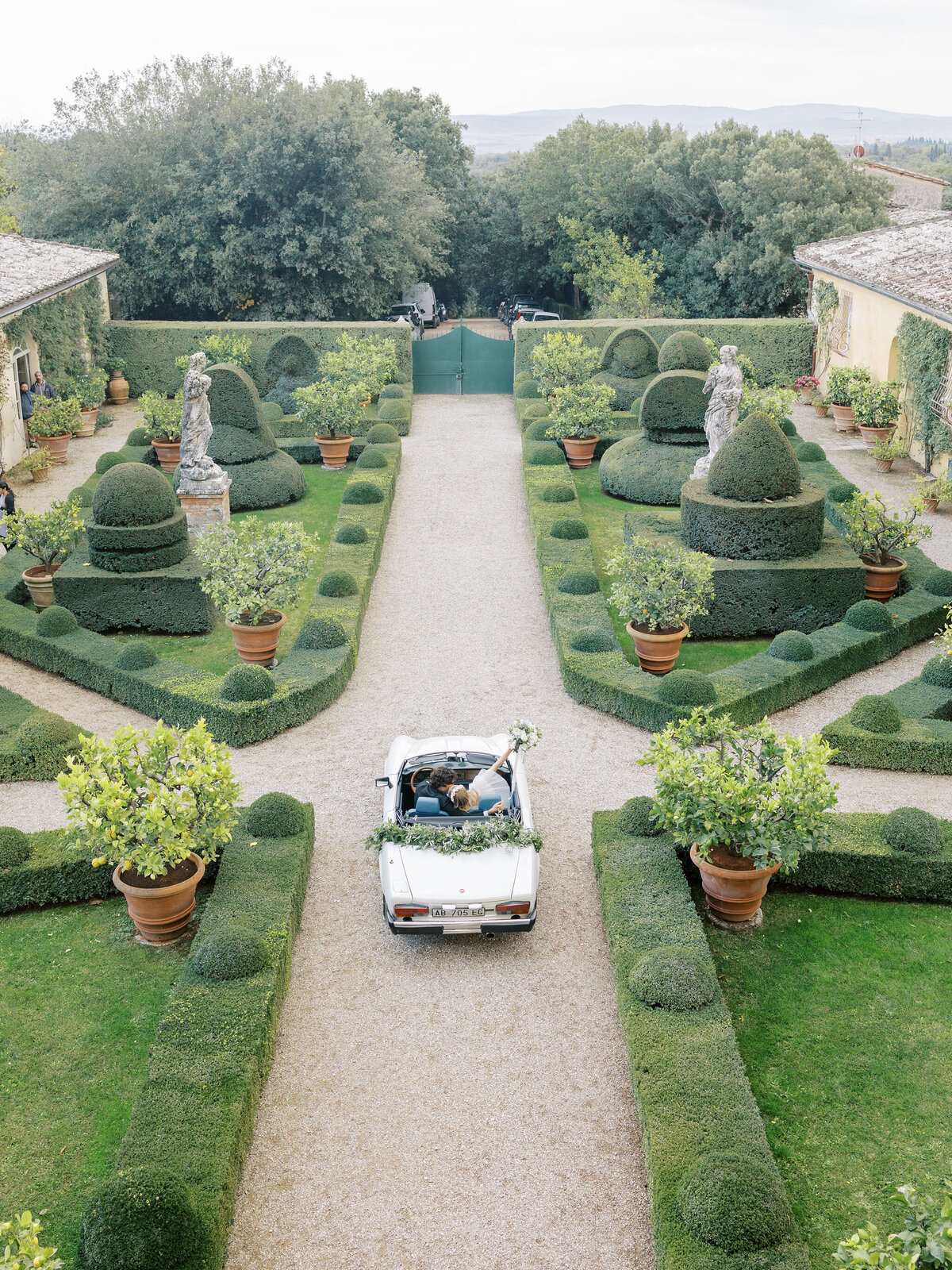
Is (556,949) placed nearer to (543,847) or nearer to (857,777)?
(543,847)

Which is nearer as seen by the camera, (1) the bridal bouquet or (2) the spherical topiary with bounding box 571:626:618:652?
(1) the bridal bouquet

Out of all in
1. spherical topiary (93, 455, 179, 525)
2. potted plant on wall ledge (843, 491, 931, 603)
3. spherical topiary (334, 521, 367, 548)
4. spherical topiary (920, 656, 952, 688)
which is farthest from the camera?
spherical topiary (334, 521, 367, 548)

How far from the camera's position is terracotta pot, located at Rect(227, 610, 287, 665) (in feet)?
47.9

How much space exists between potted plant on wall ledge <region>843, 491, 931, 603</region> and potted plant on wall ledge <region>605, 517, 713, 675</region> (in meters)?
3.13

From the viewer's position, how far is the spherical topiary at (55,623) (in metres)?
14.9

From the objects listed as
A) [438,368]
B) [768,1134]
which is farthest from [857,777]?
[438,368]

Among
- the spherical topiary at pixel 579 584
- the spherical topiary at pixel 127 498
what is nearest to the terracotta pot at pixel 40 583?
the spherical topiary at pixel 127 498

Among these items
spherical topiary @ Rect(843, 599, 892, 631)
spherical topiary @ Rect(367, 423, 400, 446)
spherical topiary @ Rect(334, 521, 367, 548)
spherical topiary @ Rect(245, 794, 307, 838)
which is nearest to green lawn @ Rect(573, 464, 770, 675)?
spherical topiary @ Rect(843, 599, 892, 631)

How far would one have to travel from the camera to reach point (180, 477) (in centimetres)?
1914

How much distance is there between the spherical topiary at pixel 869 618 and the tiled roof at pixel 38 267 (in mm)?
15539

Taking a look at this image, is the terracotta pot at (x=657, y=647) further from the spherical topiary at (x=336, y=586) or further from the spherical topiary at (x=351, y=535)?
the spherical topiary at (x=351, y=535)

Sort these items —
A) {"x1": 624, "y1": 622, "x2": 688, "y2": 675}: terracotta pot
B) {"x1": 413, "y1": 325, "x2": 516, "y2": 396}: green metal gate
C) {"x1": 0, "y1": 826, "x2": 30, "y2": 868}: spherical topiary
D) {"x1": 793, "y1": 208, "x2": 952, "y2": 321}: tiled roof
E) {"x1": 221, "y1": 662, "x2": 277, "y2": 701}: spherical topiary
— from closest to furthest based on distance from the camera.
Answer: {"x1": 0, "y1": 826, "x2": 30, "y2": 868}: spherical topiary
{"x1": 221, "y1": 662, "x2": 277, "y2": 701}: spherical topiary
{"x1": 624, "y1": 622, "x2": 688, "y2": 675}: terracotta pot
{"x1": 793, "y1": 208, "x2": 952, "y2": 321}: tiled roof
{"x1": 413, "y1": 325, "x2": 516, "y2": 396}: green metal gate

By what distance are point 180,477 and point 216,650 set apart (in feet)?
15.7

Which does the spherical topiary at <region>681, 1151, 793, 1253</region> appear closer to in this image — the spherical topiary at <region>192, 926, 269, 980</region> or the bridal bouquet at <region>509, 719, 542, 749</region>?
the spherical topiary at <region>192, 926, 269, 980</region>
